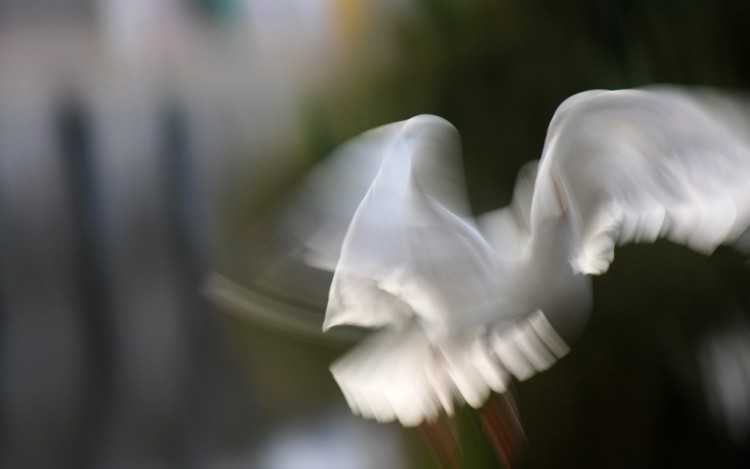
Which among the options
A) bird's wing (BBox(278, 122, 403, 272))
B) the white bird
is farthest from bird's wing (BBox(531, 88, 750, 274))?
bird's wing (BBox(278, 122, 403, 272))

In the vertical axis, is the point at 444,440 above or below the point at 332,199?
below

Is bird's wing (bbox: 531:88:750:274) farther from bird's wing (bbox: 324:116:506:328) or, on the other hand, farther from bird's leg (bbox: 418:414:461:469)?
bird's leg (bbox: 418:414:461:469)

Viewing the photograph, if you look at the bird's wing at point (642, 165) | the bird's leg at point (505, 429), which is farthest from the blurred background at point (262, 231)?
the bird's wing at point (642, 165)

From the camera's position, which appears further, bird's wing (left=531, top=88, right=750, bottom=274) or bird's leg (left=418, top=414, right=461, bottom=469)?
bird's leg (left=418, top=414, right=461, bottom=469)

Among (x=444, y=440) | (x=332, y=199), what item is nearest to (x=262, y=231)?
(x=332, y=199)

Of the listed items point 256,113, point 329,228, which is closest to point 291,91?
point 256,113

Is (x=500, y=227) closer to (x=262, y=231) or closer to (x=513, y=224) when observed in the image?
(x=513, y=224)
